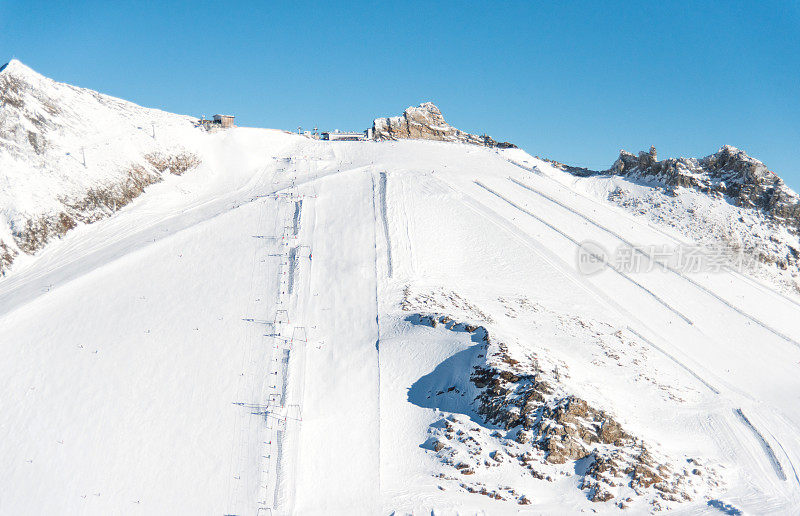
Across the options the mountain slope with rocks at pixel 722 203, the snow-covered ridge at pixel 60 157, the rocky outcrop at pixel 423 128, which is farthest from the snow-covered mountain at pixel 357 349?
the rocky outcrop at pixel 423 128

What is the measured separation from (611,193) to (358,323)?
1628 inches

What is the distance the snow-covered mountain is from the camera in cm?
2002

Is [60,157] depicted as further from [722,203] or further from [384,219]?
[722,203]

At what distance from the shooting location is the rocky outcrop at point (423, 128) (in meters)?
75.4

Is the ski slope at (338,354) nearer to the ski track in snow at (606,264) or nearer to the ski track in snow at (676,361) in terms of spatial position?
the ski track in snow at (676,361)

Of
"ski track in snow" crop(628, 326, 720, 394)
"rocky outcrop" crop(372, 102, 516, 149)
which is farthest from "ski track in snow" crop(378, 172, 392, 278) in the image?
"rocky outcrop" crop(372, 102, 516, 149)

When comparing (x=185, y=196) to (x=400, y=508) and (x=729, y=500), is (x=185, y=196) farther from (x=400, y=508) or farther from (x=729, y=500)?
(x=729, y=500)

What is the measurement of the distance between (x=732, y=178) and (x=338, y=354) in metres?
50.8

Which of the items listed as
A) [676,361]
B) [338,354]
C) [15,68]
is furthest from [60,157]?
[676,361]

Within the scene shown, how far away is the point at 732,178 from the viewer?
5619 centimetres

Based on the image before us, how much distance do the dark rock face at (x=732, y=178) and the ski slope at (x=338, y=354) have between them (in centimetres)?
1347

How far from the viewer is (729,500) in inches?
792

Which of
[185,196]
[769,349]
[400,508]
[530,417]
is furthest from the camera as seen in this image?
[185,196]

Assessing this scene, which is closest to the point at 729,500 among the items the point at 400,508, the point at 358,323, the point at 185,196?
the point at 400,508
